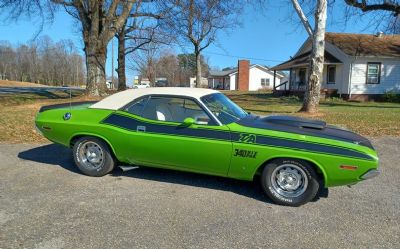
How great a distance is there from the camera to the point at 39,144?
7109mm

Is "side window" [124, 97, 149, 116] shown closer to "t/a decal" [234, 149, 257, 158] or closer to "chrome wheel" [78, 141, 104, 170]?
"chrome wheel" [78, 141, 104, 170]

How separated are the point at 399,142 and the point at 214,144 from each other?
6.04m

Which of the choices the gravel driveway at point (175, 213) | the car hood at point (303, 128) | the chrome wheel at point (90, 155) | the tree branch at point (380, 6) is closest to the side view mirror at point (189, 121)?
the car hood at point (303, 128)

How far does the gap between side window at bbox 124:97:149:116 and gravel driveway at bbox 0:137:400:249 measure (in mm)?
1057

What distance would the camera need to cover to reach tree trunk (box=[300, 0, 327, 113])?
499 inches

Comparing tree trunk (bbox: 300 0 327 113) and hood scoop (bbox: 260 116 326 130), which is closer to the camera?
hood scoop (bbox: 260 116 326 130)

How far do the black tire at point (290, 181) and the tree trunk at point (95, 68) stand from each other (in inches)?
585

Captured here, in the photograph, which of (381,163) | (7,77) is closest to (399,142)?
(381,163)

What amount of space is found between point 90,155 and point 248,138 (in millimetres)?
2564

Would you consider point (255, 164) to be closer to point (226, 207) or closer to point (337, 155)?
point (226, 207)

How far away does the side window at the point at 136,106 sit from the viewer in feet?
15.4

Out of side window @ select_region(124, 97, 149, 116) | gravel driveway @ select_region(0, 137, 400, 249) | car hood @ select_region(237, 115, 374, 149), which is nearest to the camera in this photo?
gravel driveway @ select_region(0, 137, 400, 249)

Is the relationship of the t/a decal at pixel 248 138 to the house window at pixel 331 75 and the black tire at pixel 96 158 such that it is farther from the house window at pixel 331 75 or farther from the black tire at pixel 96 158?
the house window at pixel 331 75

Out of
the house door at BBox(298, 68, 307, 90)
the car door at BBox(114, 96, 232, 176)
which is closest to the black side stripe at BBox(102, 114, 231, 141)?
the car door at BBox(114, 96, 232, 176)
